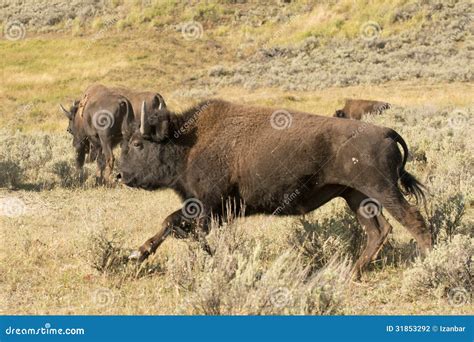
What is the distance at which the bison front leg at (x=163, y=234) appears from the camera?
6603 mm

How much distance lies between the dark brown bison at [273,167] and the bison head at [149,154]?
0.01 m

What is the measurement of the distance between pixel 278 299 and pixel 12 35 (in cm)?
5117

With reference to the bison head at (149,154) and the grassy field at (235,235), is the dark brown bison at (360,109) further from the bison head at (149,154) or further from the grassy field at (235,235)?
the bison head at (149,154)

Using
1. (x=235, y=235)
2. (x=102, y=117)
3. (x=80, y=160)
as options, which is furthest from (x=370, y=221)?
(x=80, y=160)

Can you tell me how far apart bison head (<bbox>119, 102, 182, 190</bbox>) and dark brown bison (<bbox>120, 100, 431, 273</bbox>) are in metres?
0.01

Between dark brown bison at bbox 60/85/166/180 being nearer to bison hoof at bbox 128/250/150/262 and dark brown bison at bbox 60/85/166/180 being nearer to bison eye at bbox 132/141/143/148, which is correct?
bison eye at bbox 132/141/143/148

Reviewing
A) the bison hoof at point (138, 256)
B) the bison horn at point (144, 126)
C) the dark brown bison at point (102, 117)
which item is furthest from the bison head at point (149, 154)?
the dark brown bison at point (102, 117)

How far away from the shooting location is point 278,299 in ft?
15.1

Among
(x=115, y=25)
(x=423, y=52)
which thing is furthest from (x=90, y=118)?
(x=115, y=25)

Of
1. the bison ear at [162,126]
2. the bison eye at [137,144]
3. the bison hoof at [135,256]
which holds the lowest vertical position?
the bison hoof at [135,256]

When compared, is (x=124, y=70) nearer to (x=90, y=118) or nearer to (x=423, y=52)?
(x=423, y=52)

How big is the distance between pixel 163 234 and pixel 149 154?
1.19 meters

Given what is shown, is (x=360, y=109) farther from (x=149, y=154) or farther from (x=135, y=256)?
(x=135, y=256)

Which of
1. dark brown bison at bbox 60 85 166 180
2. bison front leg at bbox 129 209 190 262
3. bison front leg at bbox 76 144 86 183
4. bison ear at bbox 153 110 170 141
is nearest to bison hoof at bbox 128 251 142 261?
bison front leg at bbox 129 209 190 262
